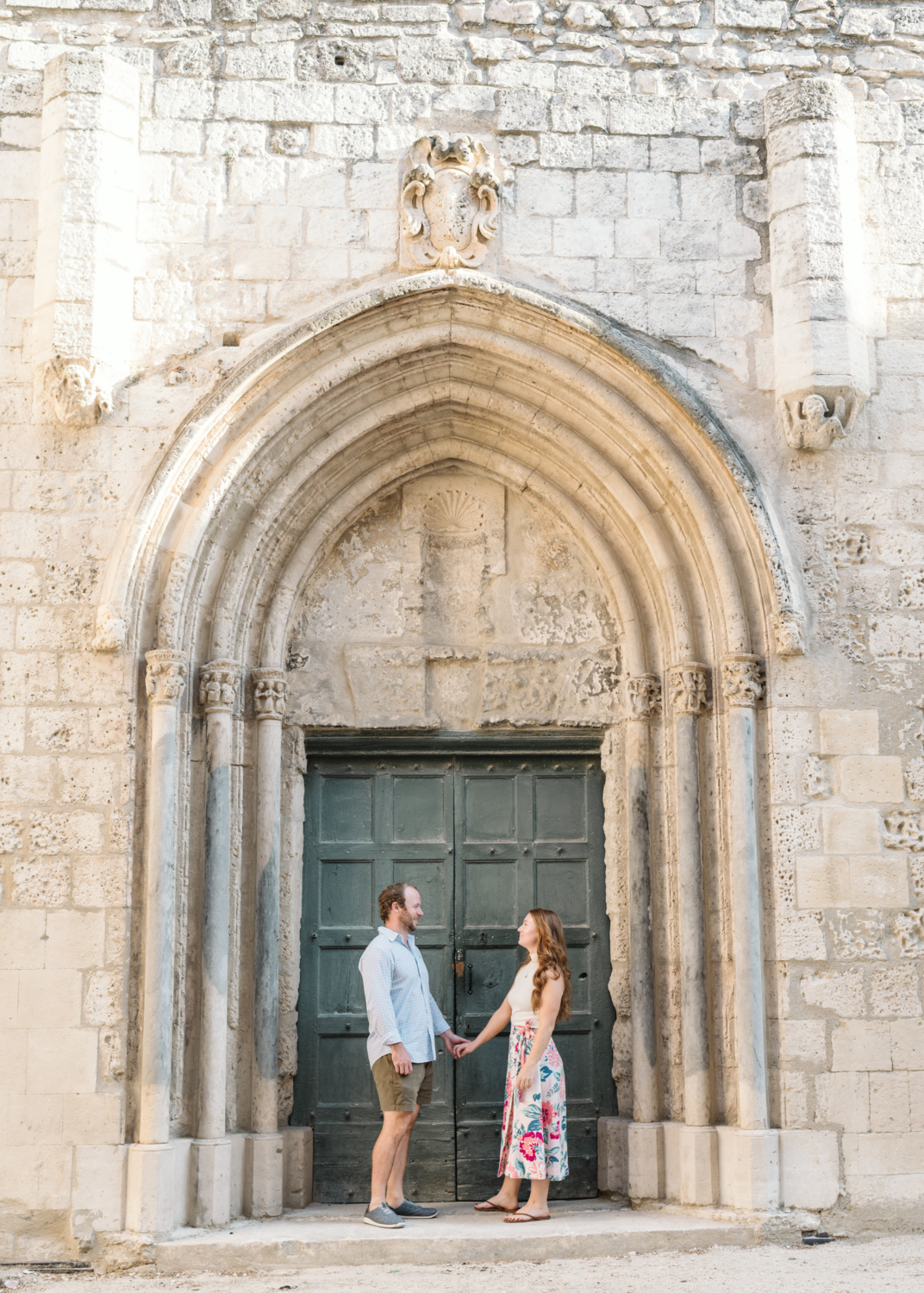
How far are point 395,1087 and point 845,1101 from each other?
5.68 feet

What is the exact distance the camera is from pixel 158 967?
5066mm

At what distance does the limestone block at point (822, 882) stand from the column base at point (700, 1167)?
979 mm

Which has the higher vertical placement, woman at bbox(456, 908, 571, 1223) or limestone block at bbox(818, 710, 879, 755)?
limestone block at bbox(818, 710, 879, 755)

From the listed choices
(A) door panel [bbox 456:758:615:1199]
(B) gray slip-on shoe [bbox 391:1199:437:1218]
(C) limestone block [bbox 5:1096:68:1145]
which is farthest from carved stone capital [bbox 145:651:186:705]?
(B) gray slip-on shoe [bbox 391:1199:437:1218]

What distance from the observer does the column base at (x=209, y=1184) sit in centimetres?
→ 503

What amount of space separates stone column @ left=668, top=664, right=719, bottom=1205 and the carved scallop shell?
1.21m

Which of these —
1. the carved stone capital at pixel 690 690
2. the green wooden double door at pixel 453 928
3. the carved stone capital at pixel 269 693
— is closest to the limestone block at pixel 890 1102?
the green wooden double door at pixel 453 928

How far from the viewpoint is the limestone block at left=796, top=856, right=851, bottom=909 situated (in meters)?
5.33

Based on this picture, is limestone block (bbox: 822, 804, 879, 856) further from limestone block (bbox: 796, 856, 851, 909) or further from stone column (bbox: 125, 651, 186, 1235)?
stone column (bbox: 125, 651, 186, 1235)

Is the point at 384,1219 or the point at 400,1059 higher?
the point at 400,1059

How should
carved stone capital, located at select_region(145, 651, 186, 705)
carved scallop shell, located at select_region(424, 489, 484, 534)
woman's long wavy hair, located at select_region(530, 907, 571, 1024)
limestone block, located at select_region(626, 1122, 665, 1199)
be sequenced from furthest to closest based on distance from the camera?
1. carved scallop shell, located at select_region(424, 489, 484, 534)
2. limestone block, located at select_region(626, 1122, 665, 1199)
3. carved stone capital, located at select_region(145, 651, 186, 705)
4. woman's long wavy hair, located at select_region(530, 907, 571, 1024)

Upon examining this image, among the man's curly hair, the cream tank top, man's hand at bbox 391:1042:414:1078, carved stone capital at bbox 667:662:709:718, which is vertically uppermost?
carved stone capital at bbox 667:662:709:718

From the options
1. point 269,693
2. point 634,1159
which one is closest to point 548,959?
point 634,1159

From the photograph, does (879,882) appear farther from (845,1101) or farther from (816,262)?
(816,262)
